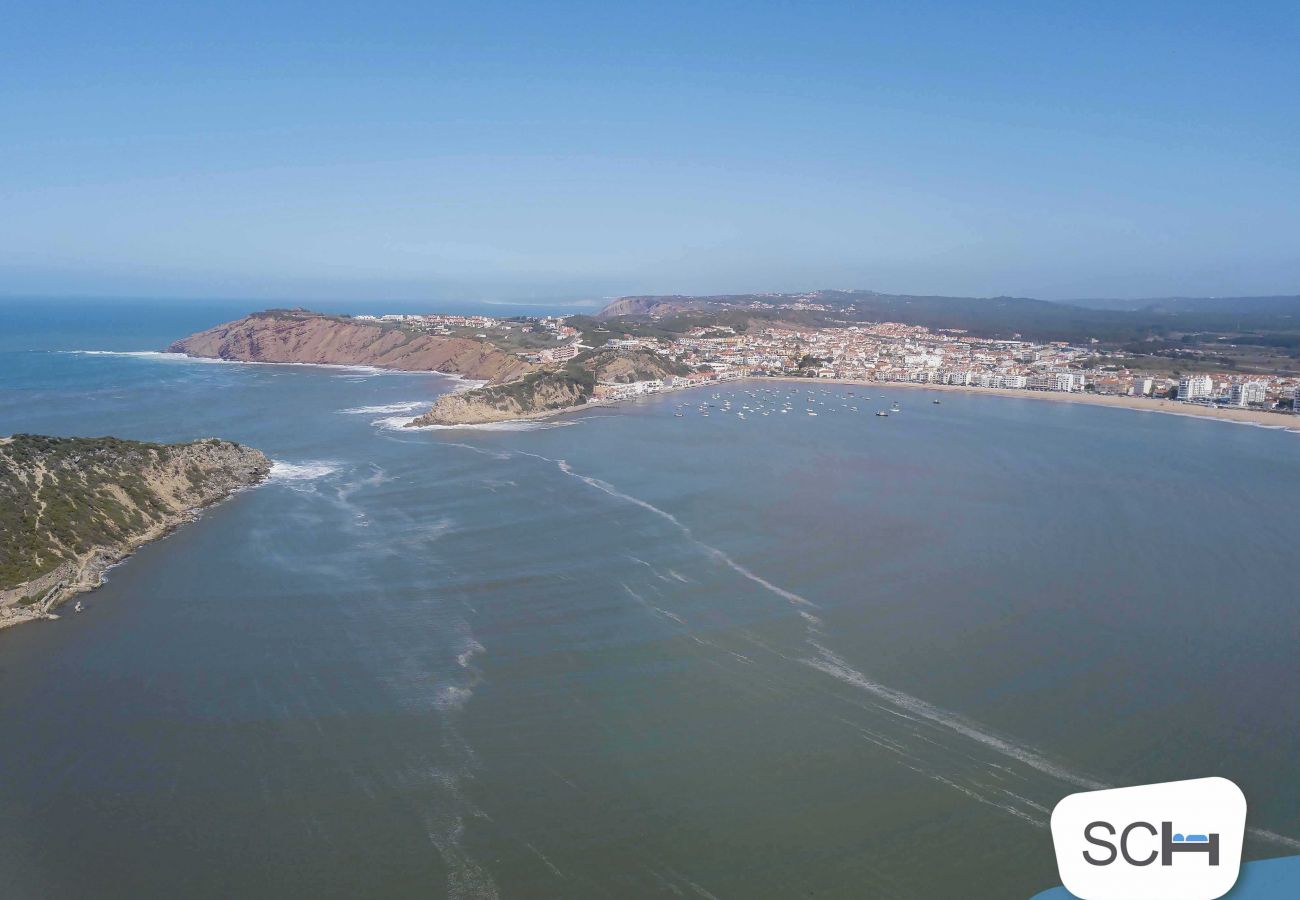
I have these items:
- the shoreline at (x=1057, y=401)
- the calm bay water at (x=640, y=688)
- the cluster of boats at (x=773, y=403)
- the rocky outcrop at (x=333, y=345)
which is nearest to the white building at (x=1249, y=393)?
the shoreline at (x=1057, y=401)

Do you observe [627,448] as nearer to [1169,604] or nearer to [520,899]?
[1169,604]

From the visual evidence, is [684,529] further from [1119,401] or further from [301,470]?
[1119,401]

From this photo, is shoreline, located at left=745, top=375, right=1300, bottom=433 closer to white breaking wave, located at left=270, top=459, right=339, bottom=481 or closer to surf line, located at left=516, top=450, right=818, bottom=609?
surf line, located at left=516, top=450, right=818, bottom=609

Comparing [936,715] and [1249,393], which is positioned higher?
[1249,393]

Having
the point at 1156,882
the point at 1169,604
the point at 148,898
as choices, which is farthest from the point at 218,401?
the point at 1156,882

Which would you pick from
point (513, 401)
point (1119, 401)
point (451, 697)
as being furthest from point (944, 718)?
point (1119, 401)

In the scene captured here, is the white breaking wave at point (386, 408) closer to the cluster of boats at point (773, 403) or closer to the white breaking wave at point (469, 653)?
the cluster of boats at point (773, 403)
